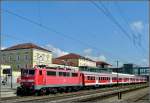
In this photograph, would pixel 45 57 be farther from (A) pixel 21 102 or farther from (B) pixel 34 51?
(A) pixel 21 102

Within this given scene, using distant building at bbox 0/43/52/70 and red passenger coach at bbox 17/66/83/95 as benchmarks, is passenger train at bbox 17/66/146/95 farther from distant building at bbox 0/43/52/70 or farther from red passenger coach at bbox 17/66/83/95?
distant building at bbox 0/43/52/70

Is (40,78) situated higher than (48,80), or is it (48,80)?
(40,78)

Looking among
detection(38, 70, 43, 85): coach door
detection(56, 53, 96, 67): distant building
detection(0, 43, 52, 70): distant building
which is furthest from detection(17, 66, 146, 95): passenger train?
detection(56, 53, 96, 67): distant building

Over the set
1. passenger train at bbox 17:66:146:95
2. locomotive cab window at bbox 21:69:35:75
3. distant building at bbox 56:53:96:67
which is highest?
distant building at bbox 56:53:96:67

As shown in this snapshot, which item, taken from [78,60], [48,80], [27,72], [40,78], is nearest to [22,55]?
[78,60]

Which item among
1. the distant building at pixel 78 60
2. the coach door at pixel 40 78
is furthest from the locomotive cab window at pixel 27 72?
the distant building at pixel 78 60

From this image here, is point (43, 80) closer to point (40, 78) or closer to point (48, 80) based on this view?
point (40, 78)

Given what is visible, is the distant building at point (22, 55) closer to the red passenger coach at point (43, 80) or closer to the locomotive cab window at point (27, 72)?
the red passenger coach at point (43, 80)

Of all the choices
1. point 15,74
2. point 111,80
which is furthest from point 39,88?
point 15,74

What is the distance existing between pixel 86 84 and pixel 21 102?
32791 mm

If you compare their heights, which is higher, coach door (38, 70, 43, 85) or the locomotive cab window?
the locomotive cab window

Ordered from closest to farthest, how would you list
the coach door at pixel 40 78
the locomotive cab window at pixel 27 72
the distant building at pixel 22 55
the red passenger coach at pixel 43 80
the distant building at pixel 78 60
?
the red passenger coach at pixel 43 80 < the coach door at pixel 40 78 < the locomotive cab window at pixel 27 72 < the distant building at pixel 22 55 < the distant building at pixel 78 60

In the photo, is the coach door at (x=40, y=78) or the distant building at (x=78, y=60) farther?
the distant building at (x=78, y=60)

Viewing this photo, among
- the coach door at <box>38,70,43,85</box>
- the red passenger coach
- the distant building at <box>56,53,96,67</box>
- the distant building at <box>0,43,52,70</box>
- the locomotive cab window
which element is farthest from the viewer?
the distant building at <box>56,53,96,67</box>
